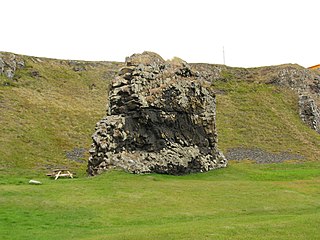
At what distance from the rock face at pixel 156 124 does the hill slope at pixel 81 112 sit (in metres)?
8.41

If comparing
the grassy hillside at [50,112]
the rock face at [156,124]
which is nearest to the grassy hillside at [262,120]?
the rock face at [156,124]

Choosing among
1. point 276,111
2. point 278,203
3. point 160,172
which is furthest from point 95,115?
point 278,203

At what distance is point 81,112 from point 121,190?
148 feet

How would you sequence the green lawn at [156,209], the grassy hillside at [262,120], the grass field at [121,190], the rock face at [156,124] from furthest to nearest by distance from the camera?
1. the grassy hillside at [262,120]
2. the rock face at [156,124]
3. the grass field at [121,190]
4. the green lawn at [156,209]

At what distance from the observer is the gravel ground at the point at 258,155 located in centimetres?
6388

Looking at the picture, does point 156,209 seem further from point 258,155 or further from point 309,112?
point 309,112

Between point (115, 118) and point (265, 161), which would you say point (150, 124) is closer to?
point (115, 118)

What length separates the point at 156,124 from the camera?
135 ft

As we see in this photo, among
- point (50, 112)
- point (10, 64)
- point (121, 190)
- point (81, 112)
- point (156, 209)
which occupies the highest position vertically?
point (10, 64)

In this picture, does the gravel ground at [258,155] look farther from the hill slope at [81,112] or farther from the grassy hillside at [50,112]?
the grassy hillside at [50,112]

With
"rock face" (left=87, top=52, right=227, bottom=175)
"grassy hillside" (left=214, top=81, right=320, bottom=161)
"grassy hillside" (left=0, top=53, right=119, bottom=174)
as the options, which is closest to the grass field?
"grassy hillside" (left=0, top=53, right=119, bottom=174)

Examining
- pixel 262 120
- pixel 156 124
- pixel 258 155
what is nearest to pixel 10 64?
pixel 156 124

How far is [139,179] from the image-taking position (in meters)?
34.0

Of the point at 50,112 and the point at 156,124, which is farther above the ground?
the point at 50,112
